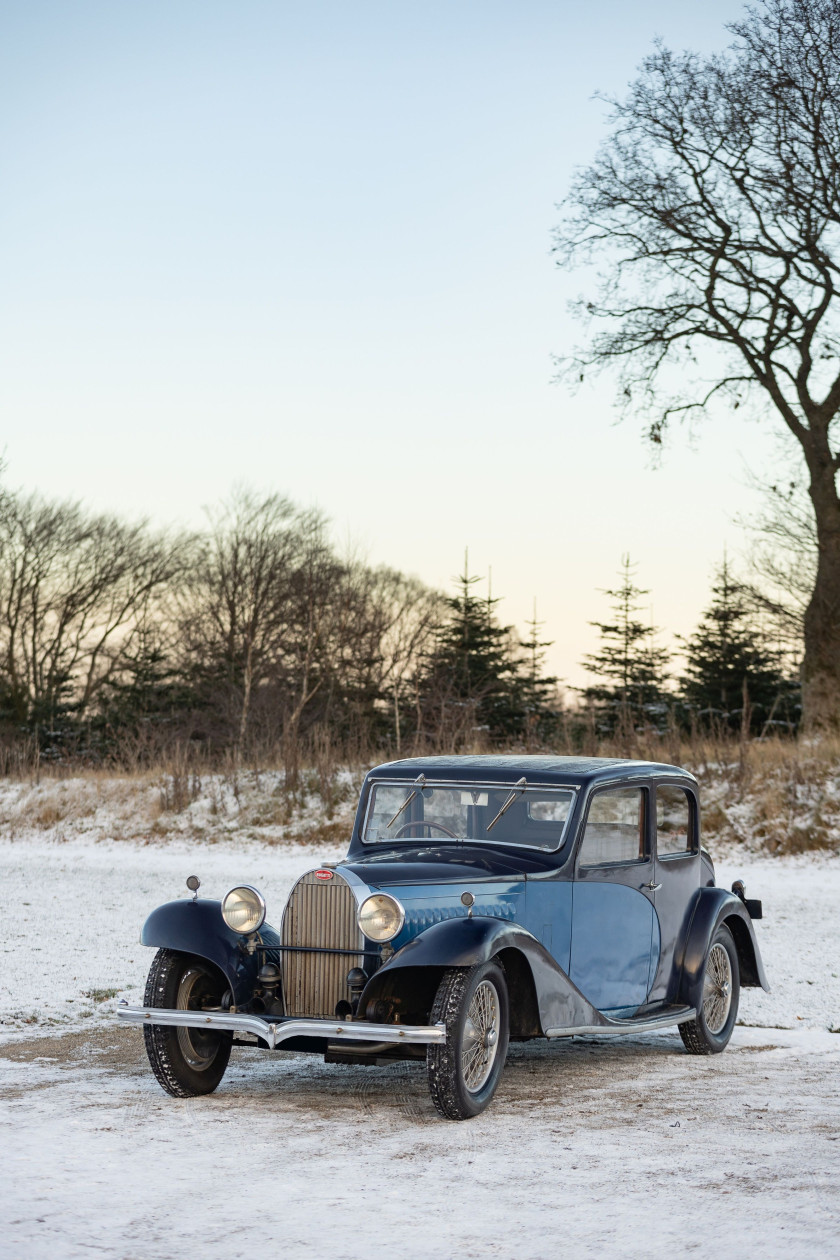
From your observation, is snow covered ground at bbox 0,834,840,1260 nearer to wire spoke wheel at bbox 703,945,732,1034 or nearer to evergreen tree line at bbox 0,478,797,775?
wire spoke wheel at bbox 703,945,732,1034

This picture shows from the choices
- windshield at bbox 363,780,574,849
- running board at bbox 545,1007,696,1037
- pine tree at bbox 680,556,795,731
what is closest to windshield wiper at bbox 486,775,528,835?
windshield at bbox 363,780,574,849

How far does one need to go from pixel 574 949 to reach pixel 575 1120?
108 centimetres

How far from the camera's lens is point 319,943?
6.37m

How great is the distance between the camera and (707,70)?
87.5ft

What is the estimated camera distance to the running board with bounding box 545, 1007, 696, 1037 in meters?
6.71

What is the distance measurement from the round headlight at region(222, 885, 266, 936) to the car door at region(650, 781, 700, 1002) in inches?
93.9

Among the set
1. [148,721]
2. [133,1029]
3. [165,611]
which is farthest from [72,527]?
[133,1029]

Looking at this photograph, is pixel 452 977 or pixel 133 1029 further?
pixel 133 1029

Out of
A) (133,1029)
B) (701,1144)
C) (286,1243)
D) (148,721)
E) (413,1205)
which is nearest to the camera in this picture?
(286,1243)

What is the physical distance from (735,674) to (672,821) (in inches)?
1357

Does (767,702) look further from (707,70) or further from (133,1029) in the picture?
(133,1029)

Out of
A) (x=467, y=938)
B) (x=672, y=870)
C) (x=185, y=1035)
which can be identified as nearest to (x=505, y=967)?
(x=467, y=938)

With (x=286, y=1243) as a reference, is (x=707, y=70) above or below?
above

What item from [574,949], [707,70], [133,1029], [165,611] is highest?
[707,70]
